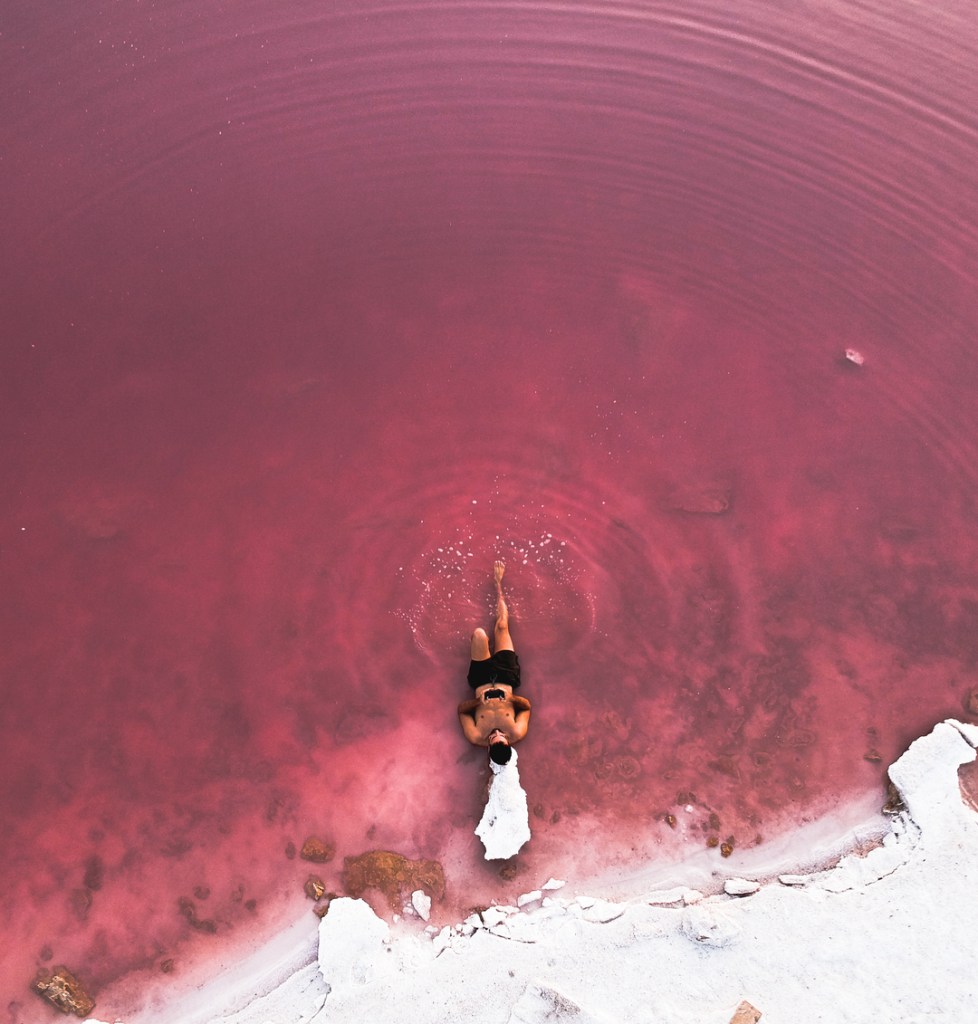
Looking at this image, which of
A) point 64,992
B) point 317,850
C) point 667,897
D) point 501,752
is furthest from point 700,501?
point 64,992

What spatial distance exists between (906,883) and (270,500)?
381 cm

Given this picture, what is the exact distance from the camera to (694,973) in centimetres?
319

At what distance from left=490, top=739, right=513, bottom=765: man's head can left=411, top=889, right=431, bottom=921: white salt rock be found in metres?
0.74

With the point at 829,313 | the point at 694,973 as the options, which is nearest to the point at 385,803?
the point at 694,973

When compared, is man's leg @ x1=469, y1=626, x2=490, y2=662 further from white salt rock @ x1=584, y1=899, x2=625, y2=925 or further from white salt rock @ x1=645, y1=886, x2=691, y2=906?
white salt rock @ x1=645, y1=886, x2=691, y2=906

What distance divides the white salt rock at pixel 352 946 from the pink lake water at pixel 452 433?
31cm

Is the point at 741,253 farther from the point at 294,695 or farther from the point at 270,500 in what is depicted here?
the point at 294,695

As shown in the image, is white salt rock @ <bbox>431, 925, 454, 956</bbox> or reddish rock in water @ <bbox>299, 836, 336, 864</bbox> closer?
white salt rock @ <bbox>431, 925, 454, 956</bbox>

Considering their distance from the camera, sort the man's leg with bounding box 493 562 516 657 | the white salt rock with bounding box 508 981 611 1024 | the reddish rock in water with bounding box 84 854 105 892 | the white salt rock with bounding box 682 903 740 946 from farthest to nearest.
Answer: the man's leg with bounding box 493 562 516 657, the reddish rock in water with bounding box 84 854 105 892, the white salt rock with bounding box 682 903 740 946, the white salt rock with bounding box 508 981 611 1024

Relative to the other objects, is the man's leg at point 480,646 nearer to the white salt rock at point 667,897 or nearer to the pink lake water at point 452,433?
the pink lake water at point 452,433

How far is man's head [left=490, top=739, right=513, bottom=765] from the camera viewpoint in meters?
3.53

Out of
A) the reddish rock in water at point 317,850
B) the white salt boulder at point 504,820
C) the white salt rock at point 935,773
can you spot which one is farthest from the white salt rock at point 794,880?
the reddish rock in water at point 317,850

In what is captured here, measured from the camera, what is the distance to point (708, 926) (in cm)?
328

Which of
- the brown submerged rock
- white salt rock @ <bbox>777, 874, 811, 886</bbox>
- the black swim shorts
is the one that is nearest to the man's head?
the black swim shorts
